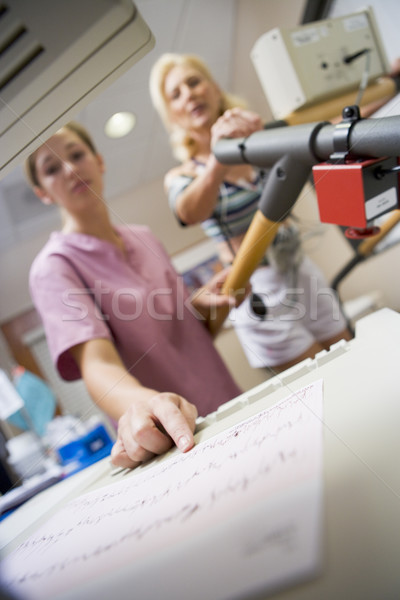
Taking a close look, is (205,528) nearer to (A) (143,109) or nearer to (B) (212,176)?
(B) (212,176)

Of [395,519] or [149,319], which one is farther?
[149,319]

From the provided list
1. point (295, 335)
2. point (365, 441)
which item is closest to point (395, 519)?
point (365, 441)

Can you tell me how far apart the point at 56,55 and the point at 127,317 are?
48 cm

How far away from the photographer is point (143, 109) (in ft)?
4.13

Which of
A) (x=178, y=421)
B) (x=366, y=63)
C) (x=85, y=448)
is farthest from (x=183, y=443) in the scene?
(x=85, y=448)

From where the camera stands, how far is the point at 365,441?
253 mm

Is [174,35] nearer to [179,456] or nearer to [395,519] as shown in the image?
[179,456]

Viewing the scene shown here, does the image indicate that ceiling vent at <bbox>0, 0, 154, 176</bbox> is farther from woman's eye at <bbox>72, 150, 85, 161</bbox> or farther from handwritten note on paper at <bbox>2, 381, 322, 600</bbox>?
woman's eye at <bbox>72, 150, 85, 161</bbox>

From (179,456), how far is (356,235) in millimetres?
303

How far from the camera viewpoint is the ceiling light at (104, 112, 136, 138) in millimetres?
1253

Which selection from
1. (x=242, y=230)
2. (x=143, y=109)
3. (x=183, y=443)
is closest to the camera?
(x=183, y=443)

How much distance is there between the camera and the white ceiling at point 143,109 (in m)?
1.01

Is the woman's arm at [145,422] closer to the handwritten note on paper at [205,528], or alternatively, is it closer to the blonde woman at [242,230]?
the handwritten note on paper at [205,528]

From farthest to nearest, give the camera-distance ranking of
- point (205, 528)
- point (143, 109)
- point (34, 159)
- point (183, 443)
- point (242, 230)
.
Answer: point (143, 109)
point (242, 230)
point (34, 159)
point (183, 443)
point (205, 528)
